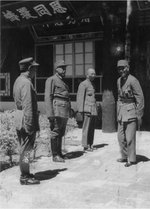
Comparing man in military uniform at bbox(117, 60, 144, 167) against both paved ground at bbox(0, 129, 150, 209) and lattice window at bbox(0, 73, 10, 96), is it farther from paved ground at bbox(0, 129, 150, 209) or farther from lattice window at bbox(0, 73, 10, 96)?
lattice window at bbox(0, 73, 10, 96)

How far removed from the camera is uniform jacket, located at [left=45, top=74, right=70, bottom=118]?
7.78 m

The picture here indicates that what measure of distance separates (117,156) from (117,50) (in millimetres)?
3943

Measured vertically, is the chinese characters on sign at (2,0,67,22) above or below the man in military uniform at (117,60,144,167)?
above

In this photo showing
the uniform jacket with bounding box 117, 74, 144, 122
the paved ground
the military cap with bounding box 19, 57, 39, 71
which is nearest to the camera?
the paved ground

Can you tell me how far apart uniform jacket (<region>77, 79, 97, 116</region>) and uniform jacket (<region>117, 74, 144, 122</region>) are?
4.85 feet

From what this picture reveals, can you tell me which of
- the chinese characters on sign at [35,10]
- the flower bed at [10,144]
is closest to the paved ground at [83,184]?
the flower bed at [10,144]

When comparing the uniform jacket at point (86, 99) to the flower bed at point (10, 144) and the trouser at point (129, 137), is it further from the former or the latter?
the trouser at point (129, 137)

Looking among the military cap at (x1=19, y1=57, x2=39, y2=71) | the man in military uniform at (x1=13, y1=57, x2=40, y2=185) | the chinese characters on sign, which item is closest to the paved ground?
the man in military uniform at (x1=13, y1=57, x2=40, y2=185)

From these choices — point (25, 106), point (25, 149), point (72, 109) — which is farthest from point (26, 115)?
point (72, 109)

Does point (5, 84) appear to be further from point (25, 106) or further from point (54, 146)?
point (25, 106)

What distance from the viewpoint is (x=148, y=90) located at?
40.5ft

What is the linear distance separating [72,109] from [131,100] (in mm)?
1872

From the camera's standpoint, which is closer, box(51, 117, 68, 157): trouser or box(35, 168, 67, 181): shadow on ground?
box(35, 168, 67, 181): shadow on ground

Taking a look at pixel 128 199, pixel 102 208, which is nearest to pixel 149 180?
A: pixel 128 199
